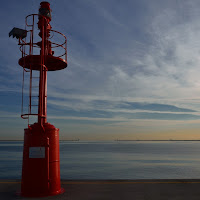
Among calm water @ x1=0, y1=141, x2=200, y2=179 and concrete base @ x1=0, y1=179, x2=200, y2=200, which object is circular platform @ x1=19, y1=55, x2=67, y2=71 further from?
calm water @ x1=0, y1=141, x2=200, y2=179

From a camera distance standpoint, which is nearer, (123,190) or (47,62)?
(123,190)

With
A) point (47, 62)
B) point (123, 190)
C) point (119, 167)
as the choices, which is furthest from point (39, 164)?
point (119, 167)

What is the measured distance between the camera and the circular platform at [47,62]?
7439 millimetres

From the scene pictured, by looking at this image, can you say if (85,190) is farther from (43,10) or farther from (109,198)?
(43,10)

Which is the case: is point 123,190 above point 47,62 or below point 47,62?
below

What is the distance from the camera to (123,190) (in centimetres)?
747

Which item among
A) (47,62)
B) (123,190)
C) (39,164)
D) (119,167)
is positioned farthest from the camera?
(119,167)

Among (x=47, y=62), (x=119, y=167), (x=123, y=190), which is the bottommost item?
(x=119, y=167)

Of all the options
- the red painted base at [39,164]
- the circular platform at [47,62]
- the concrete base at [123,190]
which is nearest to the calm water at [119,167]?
the concrete base at [123,190]

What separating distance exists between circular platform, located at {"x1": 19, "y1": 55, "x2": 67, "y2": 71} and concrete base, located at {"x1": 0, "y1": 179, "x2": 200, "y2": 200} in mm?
4245

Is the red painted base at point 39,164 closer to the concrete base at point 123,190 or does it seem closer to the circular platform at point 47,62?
the concrete base at point 123,190

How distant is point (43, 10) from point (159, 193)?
23.5 feet

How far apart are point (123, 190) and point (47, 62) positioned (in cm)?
506

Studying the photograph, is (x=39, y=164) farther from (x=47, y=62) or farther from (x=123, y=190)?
(x=47, y=62)
